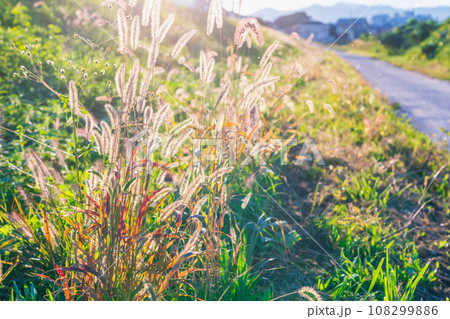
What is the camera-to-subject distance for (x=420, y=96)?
6.14 m

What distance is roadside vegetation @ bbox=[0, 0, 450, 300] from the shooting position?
1279 mm

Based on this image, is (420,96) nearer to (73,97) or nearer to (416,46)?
(73,97)

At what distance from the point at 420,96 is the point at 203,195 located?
5.71 m

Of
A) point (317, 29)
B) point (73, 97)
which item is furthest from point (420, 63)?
point (73, 97)

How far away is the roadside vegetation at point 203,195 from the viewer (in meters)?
1.28

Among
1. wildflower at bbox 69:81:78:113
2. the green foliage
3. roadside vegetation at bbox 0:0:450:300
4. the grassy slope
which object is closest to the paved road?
the grassy slope

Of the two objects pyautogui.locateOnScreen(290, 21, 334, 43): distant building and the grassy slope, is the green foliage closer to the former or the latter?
the grassy slope

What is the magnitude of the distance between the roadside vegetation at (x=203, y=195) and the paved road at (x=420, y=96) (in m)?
0.82

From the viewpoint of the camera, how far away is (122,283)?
4.29 feet

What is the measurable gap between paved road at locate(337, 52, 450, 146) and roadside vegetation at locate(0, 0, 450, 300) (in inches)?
32.3

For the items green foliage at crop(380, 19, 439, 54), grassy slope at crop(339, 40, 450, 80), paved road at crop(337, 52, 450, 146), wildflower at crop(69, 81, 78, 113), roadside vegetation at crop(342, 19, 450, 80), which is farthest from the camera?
green foliage at crop(380, 19, 439, 54)
